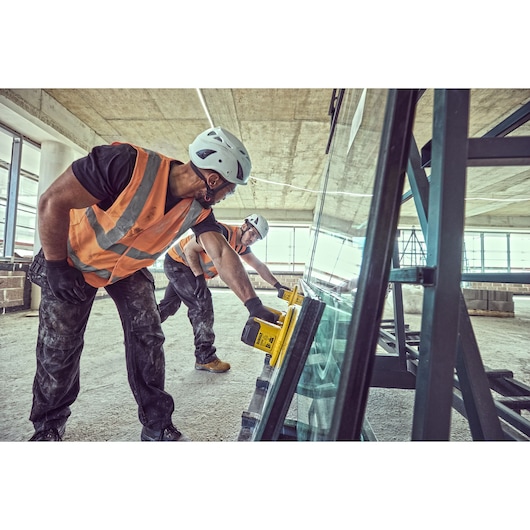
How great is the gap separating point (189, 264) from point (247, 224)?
32.0 inches

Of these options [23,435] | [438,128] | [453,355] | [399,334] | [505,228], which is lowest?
[23,435]

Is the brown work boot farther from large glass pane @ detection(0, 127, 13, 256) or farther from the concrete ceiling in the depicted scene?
large glass pane @ detection(0, 127, 13, 256)

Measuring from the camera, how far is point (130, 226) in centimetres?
153

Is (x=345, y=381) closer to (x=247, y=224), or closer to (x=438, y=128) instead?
(x=438, y=128)

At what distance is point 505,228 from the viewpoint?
523 inches

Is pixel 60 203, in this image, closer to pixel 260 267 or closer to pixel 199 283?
pixel 199 283

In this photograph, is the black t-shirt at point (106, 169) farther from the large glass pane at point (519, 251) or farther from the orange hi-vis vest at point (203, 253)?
the large glass pane at point (519, 251)

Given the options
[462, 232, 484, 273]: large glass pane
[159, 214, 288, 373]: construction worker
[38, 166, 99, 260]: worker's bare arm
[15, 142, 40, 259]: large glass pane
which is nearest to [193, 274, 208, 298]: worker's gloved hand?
[159, 214, 288, 373]: construction worker

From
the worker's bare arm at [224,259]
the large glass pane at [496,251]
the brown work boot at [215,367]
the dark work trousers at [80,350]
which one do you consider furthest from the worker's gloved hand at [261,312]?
the large glass pane at [496,251]

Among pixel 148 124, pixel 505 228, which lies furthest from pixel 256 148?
pixel 505 228

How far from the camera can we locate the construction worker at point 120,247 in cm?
142

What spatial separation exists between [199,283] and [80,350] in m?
1.51

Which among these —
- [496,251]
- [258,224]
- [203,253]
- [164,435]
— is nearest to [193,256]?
[203,253]

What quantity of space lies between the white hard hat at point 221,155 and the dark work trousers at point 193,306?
162 cm
